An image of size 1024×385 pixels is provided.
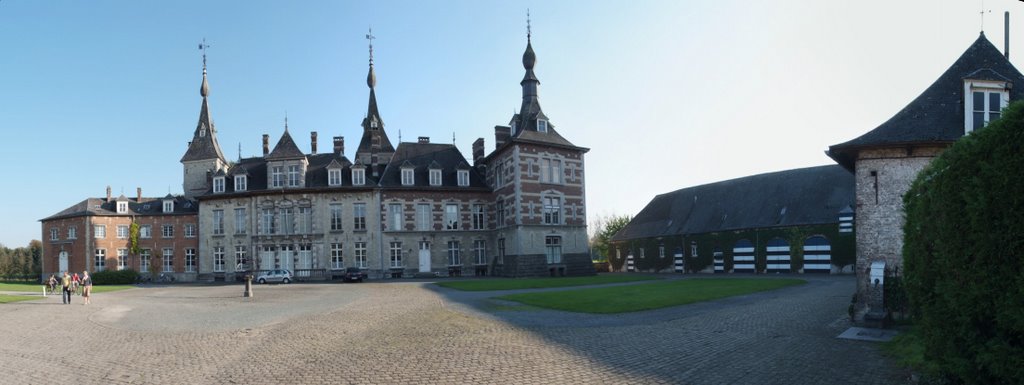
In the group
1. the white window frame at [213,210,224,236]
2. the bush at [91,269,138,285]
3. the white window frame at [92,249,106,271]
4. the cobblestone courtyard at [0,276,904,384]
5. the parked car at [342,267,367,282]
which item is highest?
the white window frame at [213,210,224,236]

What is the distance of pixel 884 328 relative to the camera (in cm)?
1297

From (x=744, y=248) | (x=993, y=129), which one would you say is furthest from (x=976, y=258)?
(x=744, y=248)

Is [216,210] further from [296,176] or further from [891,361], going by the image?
[891,361]

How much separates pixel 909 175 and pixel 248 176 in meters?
44.0

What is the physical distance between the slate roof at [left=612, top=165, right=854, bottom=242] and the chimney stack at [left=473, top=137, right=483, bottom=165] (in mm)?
16554

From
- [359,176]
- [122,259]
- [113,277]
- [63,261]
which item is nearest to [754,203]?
[359,176]

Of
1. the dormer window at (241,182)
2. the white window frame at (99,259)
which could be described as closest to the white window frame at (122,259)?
the white window frame at (99,259)

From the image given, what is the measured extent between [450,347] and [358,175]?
116 feet

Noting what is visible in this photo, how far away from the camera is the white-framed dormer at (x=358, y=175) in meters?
45.0

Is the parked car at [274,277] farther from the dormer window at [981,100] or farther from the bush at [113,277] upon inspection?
the dormer window at [981,100]

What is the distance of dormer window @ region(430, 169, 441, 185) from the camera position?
4597cm

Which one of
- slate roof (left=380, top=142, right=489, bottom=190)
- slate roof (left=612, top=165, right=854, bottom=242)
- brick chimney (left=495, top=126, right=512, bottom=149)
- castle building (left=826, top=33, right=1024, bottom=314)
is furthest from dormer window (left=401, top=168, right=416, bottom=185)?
castle building (left=826, top=33, right=1024, bottom=314)

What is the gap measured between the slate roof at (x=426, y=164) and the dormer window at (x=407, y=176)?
317mm

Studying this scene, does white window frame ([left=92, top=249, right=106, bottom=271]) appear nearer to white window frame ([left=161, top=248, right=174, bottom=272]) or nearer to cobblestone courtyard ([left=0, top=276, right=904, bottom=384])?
white window frame ([left=161, top=248, right=174, bottom=272])
